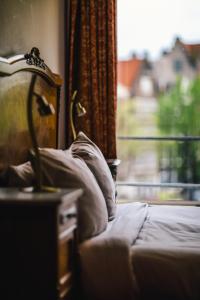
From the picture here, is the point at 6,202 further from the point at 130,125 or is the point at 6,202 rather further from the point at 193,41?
the point at 130,125

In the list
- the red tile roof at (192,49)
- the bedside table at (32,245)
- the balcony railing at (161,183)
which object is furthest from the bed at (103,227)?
the red tile roof at (192,49)

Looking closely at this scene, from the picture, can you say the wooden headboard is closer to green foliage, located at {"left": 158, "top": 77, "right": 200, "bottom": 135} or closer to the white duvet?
the white duvet

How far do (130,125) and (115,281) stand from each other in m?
3.55

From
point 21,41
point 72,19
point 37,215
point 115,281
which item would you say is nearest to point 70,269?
point 115,281

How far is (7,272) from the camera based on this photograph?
1.83m

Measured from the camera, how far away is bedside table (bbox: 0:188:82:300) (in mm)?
1762

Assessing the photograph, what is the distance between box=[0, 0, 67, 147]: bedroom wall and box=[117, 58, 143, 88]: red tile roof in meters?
1.94

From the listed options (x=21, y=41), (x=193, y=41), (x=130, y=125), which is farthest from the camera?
(x=130, y=125)

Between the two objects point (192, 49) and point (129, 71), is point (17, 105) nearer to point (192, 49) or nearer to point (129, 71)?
point (192, 49)

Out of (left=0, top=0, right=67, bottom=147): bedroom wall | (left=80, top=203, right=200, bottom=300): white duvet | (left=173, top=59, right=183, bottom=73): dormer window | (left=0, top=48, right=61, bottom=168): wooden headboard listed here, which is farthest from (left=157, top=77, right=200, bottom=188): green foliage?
(left=80, top=203, right=200, bottom=300): white duvet

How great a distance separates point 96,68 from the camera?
3.94 m

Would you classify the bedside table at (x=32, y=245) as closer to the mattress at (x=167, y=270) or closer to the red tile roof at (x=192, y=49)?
the mattress at (x=167, y=270)

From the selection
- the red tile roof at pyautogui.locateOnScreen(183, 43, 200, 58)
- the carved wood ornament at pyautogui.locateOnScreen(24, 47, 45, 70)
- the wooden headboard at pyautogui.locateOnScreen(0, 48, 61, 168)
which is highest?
the red tile roof at pyautogui.locateOnScreen(183, 43, 200, 58)

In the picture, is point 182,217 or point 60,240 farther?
point 182,217
